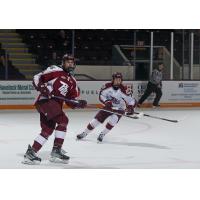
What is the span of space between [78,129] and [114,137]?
3.14ft

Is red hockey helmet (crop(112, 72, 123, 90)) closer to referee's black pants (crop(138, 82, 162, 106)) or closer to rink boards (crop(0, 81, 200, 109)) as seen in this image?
rink boards (crop(0, 81, 200, 109))

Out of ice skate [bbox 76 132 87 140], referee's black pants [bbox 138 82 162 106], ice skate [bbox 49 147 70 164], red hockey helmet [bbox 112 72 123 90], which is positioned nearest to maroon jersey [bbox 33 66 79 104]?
ice skate [bbox 49 147 70 164]

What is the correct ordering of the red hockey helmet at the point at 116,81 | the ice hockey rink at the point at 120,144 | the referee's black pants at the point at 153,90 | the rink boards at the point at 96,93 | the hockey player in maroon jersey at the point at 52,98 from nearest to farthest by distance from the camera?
1. the hockey player in maroon jersey at the point at 52,98
2. the ice hockey rink at the point at 120,144
3. the red hockey helmet at the point at 116,81
4. the rink boards at the point at 96,93
5. the referee's black pants at the point at 153,90

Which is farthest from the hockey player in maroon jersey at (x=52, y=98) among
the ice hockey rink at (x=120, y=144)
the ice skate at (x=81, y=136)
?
the ice skate at (x=81, y=136)

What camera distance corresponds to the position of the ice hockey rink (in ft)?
16.4

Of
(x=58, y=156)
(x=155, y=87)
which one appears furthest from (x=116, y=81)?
(x=155, y=87)

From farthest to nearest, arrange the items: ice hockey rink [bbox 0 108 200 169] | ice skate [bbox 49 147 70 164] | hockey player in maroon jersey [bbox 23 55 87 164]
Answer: ice hockey rink [bbox 0 108 200 169] → ice skate [bbox 49 147 70 164] → hockey player in maroon jersey [bbox 23 55 87 164]

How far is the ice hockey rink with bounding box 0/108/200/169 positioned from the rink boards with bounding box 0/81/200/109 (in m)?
0.88

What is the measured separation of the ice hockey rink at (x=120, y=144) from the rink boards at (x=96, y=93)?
0.88 m

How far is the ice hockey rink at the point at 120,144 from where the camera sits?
5.00m

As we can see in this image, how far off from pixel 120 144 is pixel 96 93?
456 cm

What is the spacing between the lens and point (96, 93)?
35.3 feet

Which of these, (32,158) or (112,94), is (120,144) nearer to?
(112,94)

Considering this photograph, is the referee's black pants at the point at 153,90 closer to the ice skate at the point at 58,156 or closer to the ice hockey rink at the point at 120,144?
the ice hockey rink at the point at 120,144
